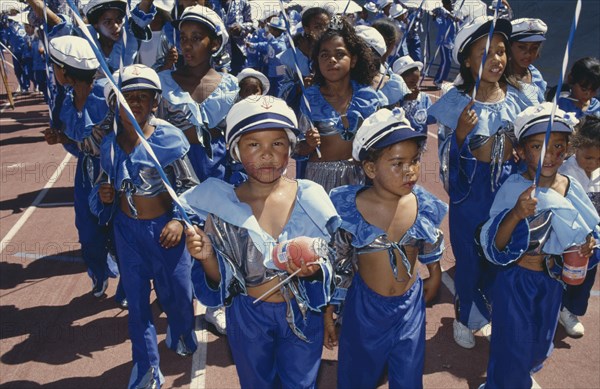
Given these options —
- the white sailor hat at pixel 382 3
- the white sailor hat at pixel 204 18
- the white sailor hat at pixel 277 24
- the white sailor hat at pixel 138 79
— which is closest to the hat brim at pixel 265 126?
the white sailor hat at pixel 138 79

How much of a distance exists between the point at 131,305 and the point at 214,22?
2420 mm

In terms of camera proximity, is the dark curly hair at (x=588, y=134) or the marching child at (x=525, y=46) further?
the marching child at (x=525, y=46)

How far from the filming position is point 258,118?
309 cm

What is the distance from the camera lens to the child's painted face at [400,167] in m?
3.37

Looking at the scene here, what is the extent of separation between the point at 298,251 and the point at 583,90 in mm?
3813

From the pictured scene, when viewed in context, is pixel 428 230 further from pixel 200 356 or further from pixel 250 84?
pixel 250 84

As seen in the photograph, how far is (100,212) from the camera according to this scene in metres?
4.42

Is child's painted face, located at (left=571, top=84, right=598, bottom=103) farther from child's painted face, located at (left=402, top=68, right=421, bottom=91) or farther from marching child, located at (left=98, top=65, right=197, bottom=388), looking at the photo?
marching child, located at (left=98, top=65, right=197, bottom=388)

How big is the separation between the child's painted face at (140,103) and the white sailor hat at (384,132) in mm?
1570

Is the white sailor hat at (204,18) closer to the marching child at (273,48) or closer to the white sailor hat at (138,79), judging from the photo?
the white sailor hat at (138,79)

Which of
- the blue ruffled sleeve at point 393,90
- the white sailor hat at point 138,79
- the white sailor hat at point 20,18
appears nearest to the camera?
the white sailor hat at point 138,79

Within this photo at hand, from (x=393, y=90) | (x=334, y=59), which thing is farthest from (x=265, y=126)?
(x=393, y=90)

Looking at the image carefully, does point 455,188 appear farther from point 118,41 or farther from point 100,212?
point 118,41

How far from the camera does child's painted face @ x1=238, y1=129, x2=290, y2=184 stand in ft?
10.3
